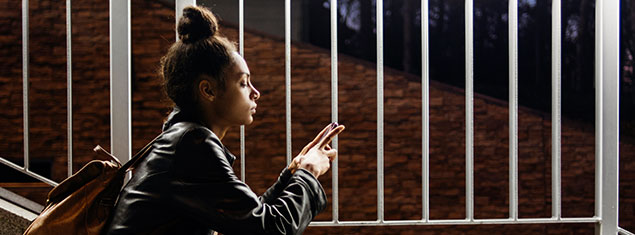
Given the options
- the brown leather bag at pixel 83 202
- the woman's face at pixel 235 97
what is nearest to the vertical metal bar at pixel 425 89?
the woman's face at pixel 235 97

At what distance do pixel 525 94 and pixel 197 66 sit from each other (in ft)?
13.9

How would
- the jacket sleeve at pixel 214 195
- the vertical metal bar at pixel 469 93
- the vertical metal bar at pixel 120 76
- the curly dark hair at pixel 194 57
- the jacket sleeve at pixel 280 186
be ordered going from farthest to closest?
the vertical metal bar at pixel 469 93 < the vertical metal bar at pixel 120 76 < the jacket sleeve at pixel 280 186 < the curly dark hair at pixel 194 57 < the jacket sleeve at pixel 214 195

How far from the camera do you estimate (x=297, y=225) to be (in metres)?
0.98

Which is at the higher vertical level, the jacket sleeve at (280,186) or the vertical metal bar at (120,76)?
the vertical metal bar at (120,76)

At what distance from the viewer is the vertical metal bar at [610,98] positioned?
6.32 ft

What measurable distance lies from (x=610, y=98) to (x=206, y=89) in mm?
1666

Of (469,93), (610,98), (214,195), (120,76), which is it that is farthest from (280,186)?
(610,98)

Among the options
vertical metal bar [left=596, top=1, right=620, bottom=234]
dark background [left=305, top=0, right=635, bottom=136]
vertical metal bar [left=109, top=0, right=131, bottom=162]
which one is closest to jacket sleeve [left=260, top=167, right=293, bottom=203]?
vertical metal bar [left=109, top=0, right=131, bottom=162]

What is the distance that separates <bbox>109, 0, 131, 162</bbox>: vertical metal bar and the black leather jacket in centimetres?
89

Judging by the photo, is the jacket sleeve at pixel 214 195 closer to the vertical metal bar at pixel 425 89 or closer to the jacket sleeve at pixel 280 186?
the jacket sleeve at pixel 280 186

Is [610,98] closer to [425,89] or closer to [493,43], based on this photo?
[425,89]

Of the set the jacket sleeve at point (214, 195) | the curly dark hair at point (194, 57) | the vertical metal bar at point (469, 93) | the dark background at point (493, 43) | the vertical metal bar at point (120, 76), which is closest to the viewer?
the jacket sleeve at point (214, 195)

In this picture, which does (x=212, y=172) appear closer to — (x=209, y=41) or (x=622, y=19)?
(x=209, y=41)

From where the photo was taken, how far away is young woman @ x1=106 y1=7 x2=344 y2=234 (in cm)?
92
